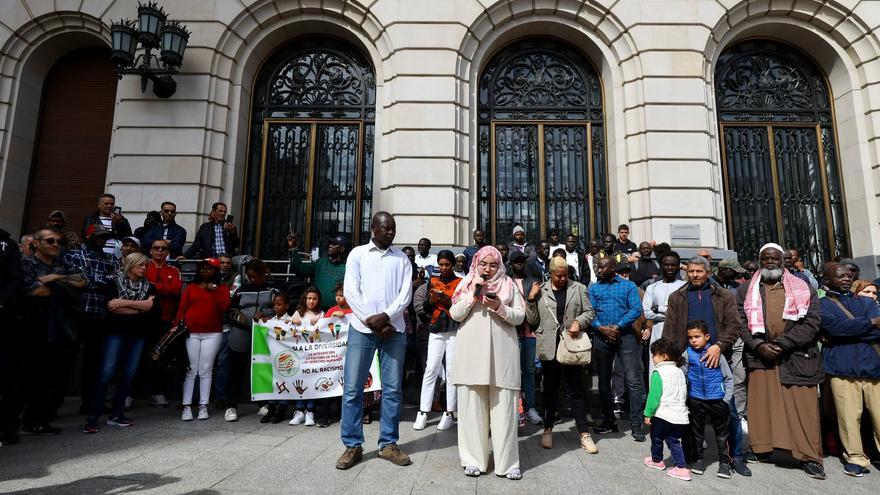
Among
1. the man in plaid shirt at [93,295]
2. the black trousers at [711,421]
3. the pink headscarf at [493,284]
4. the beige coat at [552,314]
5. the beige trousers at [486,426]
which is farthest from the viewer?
the man in plaid shirt at [93,295]

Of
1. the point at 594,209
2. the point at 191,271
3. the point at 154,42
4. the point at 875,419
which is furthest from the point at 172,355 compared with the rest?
the point at 594,209

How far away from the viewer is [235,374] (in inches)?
260

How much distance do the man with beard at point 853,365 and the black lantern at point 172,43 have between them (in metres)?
12.1

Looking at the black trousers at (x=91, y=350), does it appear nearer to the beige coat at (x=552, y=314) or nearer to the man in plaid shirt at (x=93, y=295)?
the man in plaid shirt at (x=93, y=295)

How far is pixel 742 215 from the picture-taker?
11664 millimetres

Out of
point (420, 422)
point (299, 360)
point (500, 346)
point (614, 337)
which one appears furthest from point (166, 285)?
point (614, 337)

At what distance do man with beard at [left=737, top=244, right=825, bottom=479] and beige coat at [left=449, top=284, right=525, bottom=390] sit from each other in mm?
2611

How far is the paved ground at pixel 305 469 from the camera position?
3.87 meters

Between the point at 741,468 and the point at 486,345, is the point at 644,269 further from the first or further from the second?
the point at 486,345

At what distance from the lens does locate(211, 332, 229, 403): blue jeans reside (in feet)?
21.5

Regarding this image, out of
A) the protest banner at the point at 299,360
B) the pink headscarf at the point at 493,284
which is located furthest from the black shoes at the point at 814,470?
the protest banner at the point at 299,360

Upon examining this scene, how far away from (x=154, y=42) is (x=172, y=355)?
7.29m

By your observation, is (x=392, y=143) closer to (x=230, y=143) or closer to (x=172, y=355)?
(x=230, y=143)

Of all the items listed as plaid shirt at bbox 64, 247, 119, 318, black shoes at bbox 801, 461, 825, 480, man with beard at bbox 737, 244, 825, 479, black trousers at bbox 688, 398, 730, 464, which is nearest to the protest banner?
plaid shirt at bbox 64, 247, 119, 318
